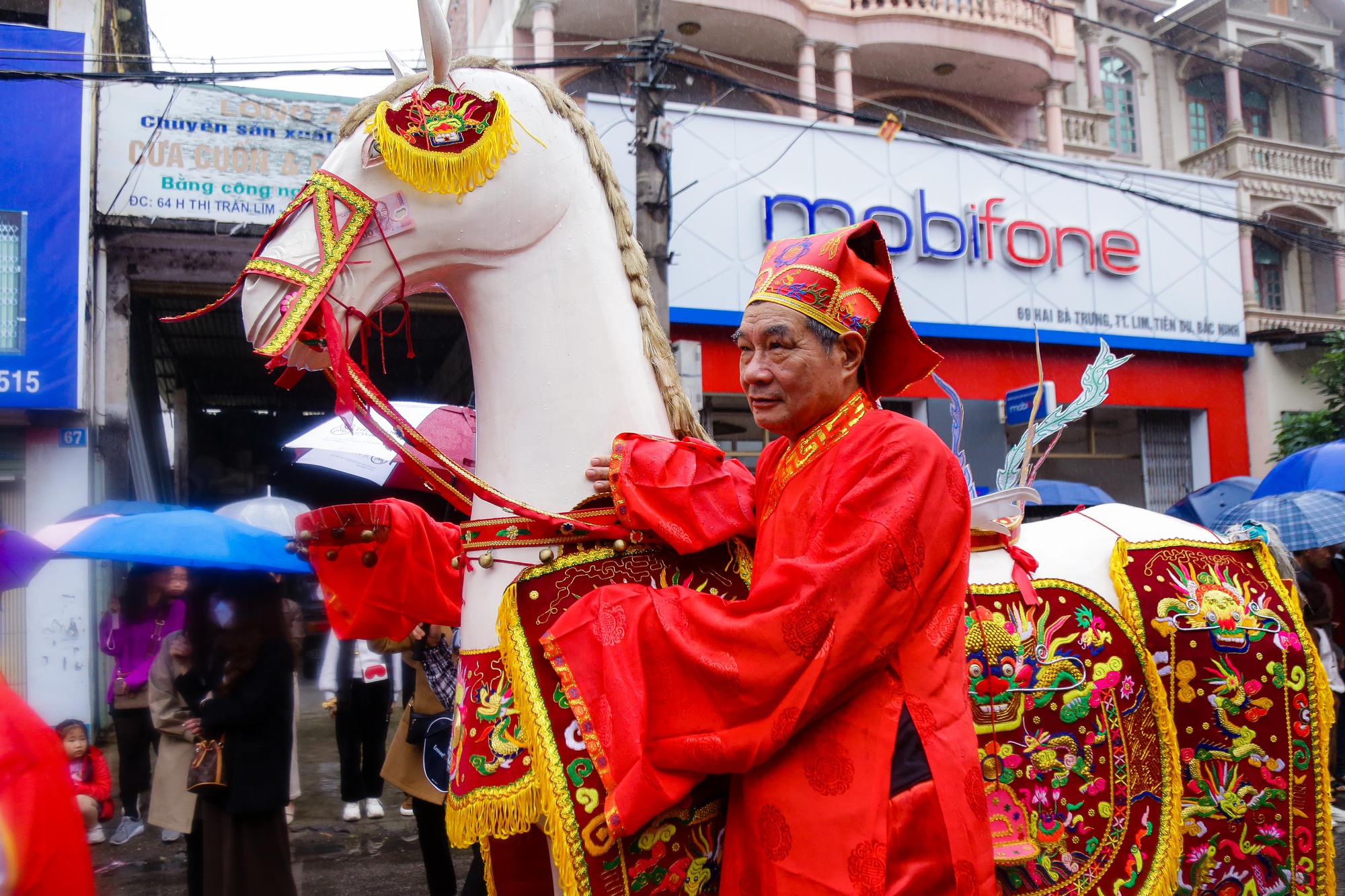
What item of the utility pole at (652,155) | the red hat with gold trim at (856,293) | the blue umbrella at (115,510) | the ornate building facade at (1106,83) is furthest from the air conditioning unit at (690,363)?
the ornate building facade at (1106,83)

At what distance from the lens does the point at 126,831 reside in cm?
605

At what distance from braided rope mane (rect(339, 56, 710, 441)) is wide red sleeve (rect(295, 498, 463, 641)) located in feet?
1.96

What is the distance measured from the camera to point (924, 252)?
11.4 metres

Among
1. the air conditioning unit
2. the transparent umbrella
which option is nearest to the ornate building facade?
the air conditioning unit

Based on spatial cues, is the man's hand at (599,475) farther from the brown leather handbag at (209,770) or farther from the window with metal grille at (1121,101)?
the window with metal grille at (1121,101)

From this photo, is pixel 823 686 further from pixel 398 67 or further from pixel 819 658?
pixel 398 67

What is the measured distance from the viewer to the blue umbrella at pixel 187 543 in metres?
3.70

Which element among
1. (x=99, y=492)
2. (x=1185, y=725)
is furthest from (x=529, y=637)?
(x=99, y=492)

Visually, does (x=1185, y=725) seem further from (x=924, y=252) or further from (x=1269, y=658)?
(x=924, y=252)

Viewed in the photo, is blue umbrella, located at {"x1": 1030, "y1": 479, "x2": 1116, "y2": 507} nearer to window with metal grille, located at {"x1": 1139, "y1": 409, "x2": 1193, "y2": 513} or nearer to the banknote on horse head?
window with metal grille, located at {"x1": 1139, "y1": 409, "x2": 1193, "y2": 513}

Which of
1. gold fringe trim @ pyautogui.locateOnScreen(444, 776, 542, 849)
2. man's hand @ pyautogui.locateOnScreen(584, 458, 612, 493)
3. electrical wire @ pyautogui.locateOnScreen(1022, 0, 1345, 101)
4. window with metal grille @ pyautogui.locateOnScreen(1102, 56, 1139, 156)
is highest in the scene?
window with metal grille @ pyautogui.locateOnScreen(1102, 56, 1139, 156)

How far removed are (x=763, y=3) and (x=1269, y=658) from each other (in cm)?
1169

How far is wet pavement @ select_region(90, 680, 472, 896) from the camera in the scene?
5.16m

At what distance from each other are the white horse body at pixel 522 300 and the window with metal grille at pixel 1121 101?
53.3 ft
